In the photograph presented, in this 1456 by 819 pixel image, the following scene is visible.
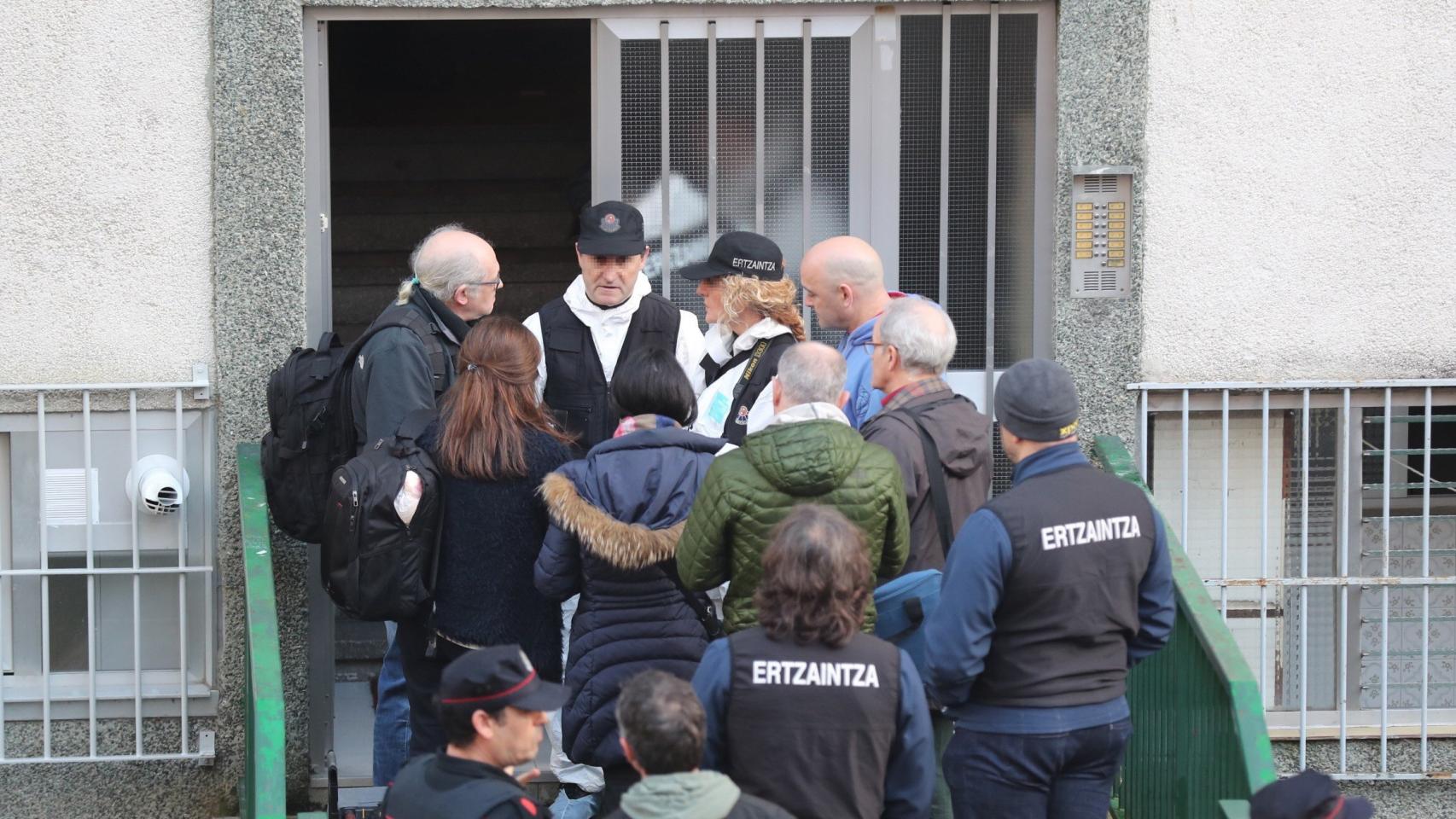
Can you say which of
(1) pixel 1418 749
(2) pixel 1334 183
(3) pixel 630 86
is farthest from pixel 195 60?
(1) pixel 1418 749

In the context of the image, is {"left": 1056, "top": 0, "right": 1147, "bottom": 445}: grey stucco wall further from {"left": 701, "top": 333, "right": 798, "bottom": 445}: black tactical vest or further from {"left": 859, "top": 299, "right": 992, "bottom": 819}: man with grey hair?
{"left": 859, "top": 299, "right": 992, "bottom": 819}: man with grey hair

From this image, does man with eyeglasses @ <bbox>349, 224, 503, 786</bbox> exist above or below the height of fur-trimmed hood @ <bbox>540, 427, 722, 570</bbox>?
above

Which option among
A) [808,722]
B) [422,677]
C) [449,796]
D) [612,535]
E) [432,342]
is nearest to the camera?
[449,796]

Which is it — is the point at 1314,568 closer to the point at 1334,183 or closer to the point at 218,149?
the point at 1334,183

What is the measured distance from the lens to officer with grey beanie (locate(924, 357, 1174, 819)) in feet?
12.1

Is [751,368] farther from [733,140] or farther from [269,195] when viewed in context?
[269,195]

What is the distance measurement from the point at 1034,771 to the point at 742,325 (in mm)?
1702

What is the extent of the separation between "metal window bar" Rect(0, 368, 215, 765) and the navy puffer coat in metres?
1.72

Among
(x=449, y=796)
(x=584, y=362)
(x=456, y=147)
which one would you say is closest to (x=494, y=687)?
(x=449, y=796)

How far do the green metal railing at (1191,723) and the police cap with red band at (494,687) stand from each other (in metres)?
1.92

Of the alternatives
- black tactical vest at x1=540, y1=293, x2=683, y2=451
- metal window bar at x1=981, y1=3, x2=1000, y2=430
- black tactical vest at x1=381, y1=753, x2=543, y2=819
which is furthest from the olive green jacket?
metal window bar at x1=981, y1=3, x2=1000, y2=430

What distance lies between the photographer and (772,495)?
382cm

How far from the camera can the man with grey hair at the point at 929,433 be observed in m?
4.20

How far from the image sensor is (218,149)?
207 inches
